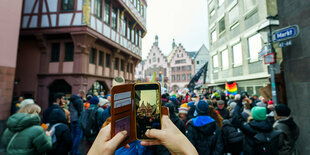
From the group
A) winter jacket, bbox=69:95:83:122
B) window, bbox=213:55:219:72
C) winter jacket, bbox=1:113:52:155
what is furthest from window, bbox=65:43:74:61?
window, bbox=213:55:219:72

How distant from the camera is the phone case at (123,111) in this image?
1.03m

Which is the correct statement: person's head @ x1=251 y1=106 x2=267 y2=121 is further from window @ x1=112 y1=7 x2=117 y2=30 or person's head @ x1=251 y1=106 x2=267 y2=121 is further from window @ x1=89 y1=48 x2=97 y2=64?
window @ x1=112 y1=7 x2=117 y2=30

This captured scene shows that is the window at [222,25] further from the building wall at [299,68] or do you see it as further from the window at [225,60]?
the building wall at [299,68]

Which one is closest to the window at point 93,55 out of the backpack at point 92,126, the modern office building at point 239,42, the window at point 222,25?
the backpack at point 92,126

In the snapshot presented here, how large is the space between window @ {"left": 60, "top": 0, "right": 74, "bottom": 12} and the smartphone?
41.1 feet

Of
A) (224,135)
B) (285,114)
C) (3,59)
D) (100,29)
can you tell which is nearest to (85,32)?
(100,29)

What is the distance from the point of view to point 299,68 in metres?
4.71

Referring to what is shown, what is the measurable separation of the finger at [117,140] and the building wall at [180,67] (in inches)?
1796

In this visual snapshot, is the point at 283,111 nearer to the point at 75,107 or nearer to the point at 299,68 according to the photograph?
the point at 299,68

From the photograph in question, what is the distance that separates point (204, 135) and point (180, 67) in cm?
4536

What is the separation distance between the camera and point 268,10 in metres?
9.42

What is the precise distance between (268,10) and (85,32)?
1231 cm

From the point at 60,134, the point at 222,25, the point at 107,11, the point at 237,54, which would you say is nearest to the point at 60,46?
the point at 107,11

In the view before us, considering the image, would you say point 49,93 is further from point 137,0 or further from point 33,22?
point 137,0
